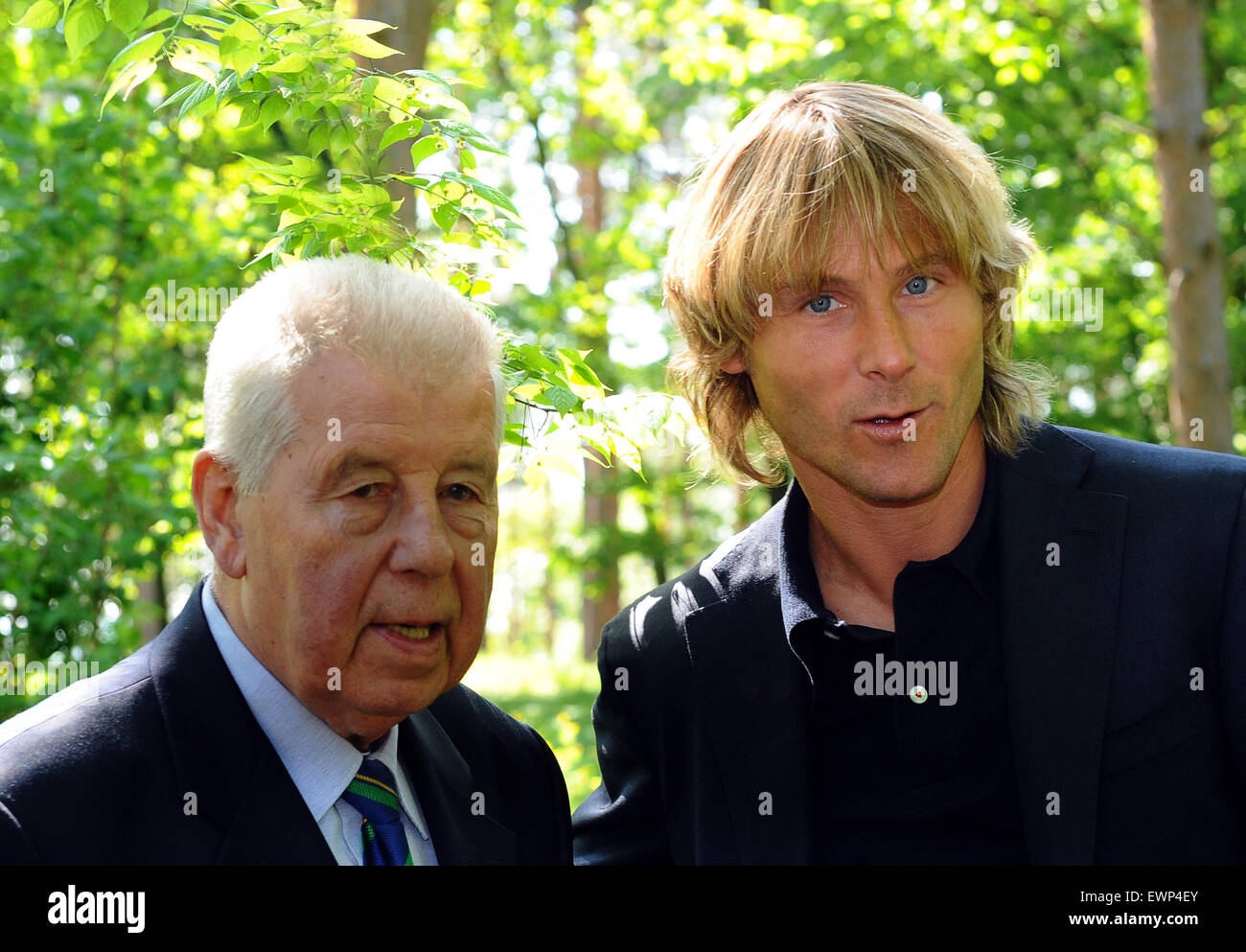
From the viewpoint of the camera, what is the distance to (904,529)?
3.01 meters

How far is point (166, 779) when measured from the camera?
2234mm

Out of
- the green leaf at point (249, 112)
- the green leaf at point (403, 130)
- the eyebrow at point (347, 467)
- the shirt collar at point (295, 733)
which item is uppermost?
the green leaf at point (249, 112)

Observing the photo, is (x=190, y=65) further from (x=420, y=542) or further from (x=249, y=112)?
(x=420, y=542)

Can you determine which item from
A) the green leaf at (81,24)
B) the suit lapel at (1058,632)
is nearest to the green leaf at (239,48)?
the green leaf at (81,24)

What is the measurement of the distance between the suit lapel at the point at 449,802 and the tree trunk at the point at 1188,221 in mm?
6719

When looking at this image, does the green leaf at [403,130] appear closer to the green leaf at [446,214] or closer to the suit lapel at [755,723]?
the green leaf at [446,214]

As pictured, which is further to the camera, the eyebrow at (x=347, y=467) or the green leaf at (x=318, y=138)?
the green leaf at (x=318, y=138)

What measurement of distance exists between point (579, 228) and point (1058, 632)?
1606 centimetres

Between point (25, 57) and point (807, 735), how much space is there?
10208 mm

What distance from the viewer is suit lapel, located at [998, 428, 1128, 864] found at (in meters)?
2.60

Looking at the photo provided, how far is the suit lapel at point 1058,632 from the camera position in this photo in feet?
8.53

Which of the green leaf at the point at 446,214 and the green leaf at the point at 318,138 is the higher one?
the green leaf at the point at 318,138
